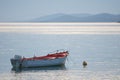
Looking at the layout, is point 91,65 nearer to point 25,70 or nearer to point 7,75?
point 25,70

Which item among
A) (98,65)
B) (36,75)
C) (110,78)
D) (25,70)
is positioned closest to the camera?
(110,78)

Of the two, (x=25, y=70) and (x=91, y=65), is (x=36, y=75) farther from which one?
(x=91, y=65)

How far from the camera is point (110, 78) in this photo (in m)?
46.9

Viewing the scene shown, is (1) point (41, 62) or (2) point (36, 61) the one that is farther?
(1) point (41, 62)

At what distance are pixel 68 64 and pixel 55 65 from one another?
4544 millimetres

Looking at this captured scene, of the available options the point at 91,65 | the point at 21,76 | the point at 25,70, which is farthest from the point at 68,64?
the point at 21,76

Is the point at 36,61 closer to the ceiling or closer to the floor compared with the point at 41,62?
closer to the ceiling

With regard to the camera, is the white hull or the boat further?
the white hull

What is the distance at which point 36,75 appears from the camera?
5084 cm

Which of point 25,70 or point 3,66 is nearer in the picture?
point 25,70

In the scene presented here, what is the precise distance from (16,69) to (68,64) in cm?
982

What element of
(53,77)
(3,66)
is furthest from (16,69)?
(53,77)

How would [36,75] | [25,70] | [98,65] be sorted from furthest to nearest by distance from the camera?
[98,65], [25,70], [36,75]

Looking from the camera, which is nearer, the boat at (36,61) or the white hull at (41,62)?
the boat at (36,61)
